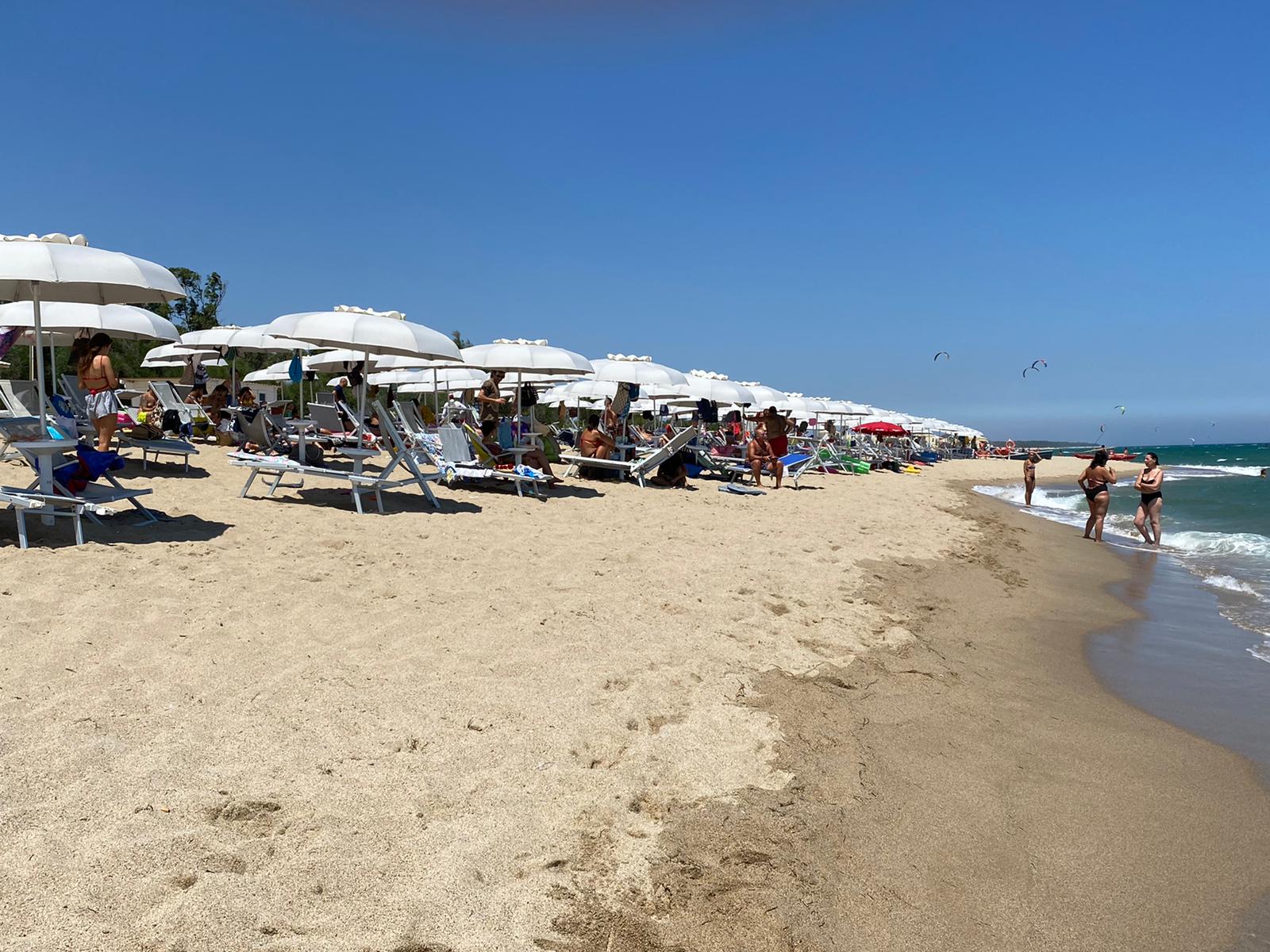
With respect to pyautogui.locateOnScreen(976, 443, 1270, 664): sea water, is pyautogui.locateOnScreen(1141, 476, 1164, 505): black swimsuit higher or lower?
higher

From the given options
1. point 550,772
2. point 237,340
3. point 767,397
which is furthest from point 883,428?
point 550,772

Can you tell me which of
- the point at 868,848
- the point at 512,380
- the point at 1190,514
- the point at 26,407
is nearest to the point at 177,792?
the point at 868,848

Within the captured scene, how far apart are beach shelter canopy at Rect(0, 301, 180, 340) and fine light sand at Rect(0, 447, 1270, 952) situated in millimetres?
4314

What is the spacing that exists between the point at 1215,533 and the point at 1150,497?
2.96 metres

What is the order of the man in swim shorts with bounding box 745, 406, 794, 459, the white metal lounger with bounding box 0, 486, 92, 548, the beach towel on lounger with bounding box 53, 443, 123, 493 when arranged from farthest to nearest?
the man in swim shorts with bounding box 745, 406, 794, 459 < the beach towel on lounger with bounding box 53, 443, 123, 493 < the white metal lounger with bounding box 0, 486, 92, 548

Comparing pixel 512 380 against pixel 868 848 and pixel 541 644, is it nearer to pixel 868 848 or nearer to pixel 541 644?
pixel 541 644

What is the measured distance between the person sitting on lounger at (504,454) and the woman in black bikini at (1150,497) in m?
7.71

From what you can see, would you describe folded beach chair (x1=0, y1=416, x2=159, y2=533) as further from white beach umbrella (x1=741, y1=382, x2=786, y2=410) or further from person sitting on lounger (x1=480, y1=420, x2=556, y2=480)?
white beach umbrella (x1=741, y1=382, x2=786, y2=410)

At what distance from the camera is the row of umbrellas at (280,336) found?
4.72m

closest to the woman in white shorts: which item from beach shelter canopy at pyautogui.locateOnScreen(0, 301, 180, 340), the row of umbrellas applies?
the row of umbrellas

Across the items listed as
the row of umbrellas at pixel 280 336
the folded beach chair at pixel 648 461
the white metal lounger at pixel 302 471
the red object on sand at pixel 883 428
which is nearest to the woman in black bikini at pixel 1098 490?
the folded beach chair at pixel 648 461

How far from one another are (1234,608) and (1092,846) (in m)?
5.50

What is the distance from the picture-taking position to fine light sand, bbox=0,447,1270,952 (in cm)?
194

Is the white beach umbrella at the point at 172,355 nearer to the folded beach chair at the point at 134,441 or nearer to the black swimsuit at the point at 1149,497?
the folded beach chair at the point at 134,441
